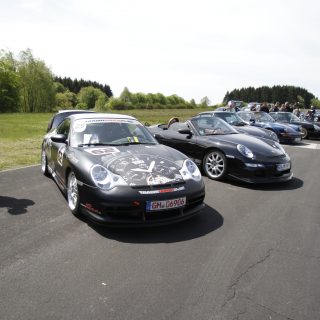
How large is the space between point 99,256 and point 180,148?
478 cm

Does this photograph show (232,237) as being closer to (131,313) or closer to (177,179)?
(177,179)

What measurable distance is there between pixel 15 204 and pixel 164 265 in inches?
115

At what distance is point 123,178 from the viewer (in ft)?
14.4

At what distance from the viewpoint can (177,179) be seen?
458 centimetres

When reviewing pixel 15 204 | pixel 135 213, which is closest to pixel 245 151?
pixel 135 213

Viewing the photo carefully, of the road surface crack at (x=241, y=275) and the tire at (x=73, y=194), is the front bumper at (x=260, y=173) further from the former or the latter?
the tire at (x=73, y=194)

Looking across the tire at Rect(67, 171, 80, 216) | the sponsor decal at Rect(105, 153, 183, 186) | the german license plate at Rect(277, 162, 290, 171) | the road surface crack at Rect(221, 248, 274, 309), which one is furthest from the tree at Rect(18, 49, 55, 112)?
the road surface crack at Rect(221, 248, 274, 309)

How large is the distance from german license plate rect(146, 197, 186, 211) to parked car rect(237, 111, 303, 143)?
11.1 m

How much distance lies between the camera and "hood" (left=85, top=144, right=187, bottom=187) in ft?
14.6

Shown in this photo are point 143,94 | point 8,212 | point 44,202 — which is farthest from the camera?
point 143,94

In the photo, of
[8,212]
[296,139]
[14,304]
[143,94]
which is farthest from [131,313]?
[143,94]

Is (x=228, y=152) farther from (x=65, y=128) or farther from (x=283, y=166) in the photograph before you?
(x=65, y=128)

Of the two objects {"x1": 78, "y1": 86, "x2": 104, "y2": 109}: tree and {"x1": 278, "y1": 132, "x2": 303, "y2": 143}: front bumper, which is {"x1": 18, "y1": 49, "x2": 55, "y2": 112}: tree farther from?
{"x1": 278, "y1": 132, "x2": 303, "y2": 143}: front bumper

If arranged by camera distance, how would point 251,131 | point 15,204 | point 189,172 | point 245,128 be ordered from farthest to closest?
point 245,128 < point 251,131 < point 15,204 < point 189,172
